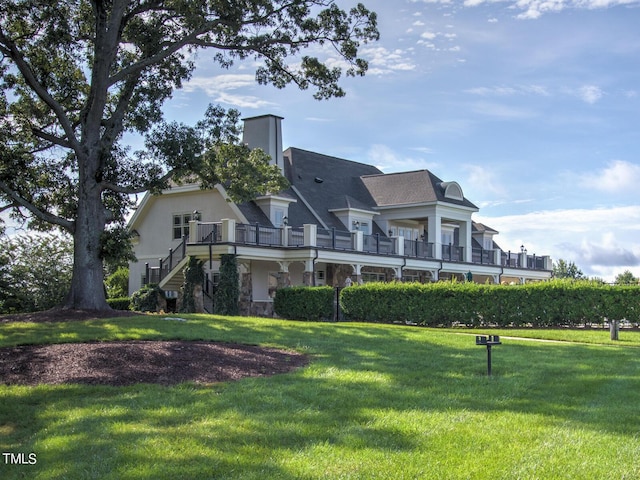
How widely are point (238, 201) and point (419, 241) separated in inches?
696

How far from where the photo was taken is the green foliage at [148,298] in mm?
31828

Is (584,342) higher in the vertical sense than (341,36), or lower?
lower

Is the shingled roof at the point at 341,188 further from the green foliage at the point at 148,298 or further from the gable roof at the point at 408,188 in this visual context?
the green foliage at the point at 148,298

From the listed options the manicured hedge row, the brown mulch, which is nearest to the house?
the manicured hedge row

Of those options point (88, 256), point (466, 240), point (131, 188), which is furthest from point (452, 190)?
point (88, 256)

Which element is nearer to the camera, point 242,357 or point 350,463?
point 350,463

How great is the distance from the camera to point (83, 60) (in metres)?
24.8

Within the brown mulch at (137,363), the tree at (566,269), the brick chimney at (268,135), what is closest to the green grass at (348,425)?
the brown mulch at (137,363)

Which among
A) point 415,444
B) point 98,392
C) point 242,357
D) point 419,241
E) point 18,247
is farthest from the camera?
point 419,241

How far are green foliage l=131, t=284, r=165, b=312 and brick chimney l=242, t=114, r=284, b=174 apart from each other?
886 centimetres

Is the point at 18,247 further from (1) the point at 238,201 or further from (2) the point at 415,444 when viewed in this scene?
(2) the point at 415,444

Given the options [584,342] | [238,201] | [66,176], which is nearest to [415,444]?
[584,342]

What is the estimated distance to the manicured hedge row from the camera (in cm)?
2449

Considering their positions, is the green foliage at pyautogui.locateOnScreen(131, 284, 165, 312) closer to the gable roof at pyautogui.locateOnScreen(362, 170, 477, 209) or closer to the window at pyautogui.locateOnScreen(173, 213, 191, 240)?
the window at pyautogui.locateOnScreen(173, 213, 191, 240)
